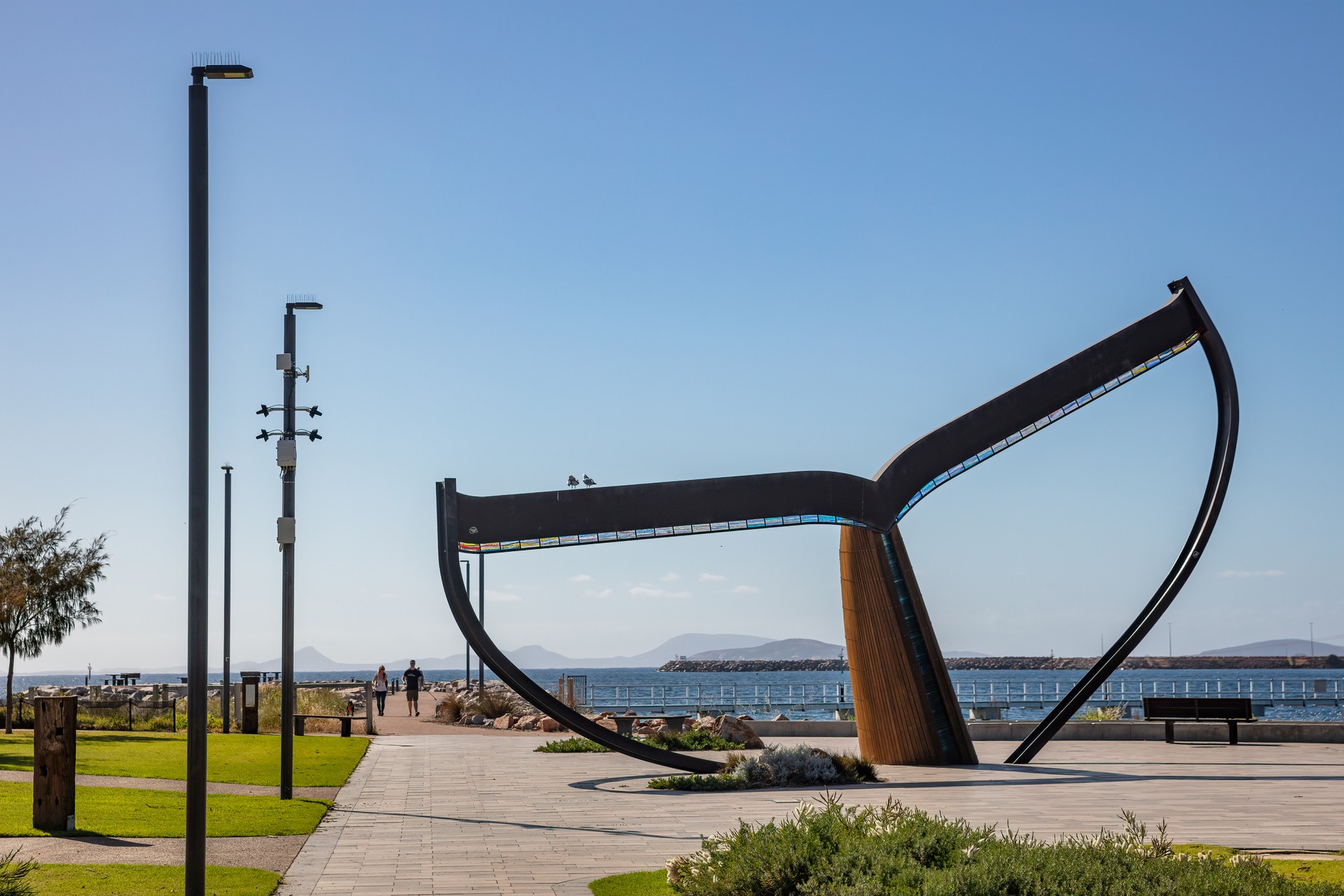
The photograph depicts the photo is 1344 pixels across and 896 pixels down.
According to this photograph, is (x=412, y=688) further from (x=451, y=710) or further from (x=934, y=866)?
(x=934, y=866)

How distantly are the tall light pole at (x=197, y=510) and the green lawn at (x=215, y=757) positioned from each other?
27.9 ft

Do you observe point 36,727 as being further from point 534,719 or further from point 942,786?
point 534,719

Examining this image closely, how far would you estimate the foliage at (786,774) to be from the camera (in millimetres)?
16047

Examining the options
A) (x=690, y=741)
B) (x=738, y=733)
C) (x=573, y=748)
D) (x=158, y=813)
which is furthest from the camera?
(x=738, y=733)

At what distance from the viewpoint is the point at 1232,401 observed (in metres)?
19.0

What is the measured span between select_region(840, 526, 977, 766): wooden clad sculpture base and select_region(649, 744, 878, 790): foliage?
172 cm

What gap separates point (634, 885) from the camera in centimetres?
902

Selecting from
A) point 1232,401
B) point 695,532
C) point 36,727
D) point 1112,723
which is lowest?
point 1112,723

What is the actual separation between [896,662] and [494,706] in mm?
17061

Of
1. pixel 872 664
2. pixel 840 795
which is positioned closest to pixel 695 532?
pixel 872 664

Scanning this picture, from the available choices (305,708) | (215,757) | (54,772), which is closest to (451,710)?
(305,708)

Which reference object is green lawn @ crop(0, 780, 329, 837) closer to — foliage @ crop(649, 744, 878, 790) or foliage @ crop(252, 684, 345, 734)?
foliage @ crop(649, 744, 878, 790)

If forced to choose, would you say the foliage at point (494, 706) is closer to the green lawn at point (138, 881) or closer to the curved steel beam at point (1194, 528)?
the curved steel beam at point (1194, 528)

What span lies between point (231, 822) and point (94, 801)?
2.48 m
